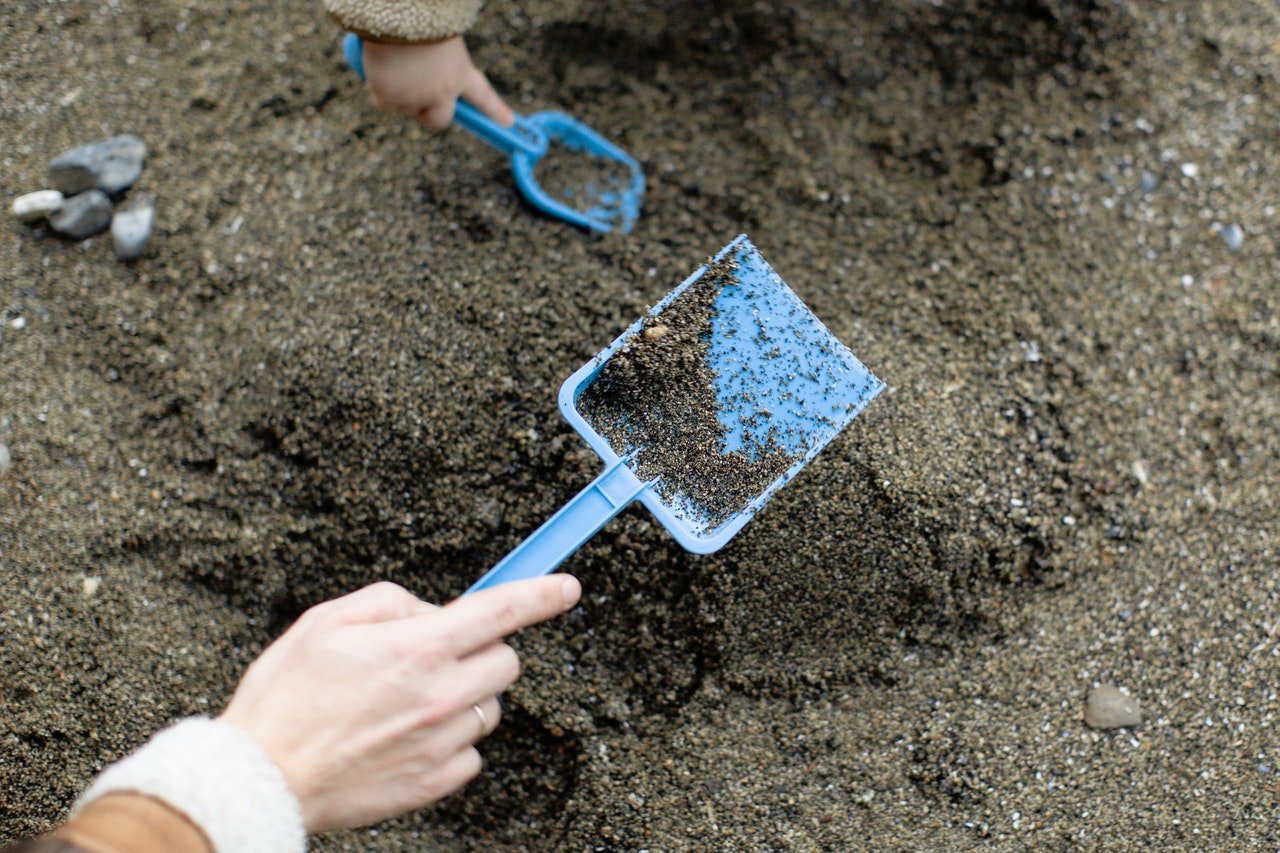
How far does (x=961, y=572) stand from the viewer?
1.25 meters

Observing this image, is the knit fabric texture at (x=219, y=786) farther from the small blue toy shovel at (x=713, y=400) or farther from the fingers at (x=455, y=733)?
the small blue toy shovel at (x=713, y=400)

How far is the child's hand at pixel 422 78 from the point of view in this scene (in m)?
1.31

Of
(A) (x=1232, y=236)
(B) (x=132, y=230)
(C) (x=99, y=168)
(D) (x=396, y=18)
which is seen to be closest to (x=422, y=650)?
(D) (x=396, y=18)

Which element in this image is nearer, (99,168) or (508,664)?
(508,664)

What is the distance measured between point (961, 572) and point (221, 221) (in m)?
1.14

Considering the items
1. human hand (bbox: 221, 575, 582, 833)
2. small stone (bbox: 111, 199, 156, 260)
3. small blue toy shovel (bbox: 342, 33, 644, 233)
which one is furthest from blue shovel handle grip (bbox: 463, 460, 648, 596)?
small stone (bbox: 111, 199, 156, 260)

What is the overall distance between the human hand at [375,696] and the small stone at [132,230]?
Result: 783 mm

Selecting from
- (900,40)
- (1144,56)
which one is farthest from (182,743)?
(1144,56)

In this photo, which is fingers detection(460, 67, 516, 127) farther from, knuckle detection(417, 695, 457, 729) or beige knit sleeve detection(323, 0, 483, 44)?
knuckle detection(417, 695, 457, 729)

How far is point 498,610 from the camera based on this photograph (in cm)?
91

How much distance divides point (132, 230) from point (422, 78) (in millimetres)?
488

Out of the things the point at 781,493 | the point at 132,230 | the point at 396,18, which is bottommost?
the point at 781,493

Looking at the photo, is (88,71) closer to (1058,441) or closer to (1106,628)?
(1058,441)

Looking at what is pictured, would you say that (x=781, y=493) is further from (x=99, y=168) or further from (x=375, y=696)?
(x=99, y=168)
